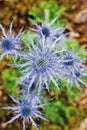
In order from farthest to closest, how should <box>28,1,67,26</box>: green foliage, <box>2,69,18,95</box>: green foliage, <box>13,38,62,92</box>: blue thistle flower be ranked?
<box>28,1,67,26</box>: green foliage, <box>2,69,18,95</box>: green foliage, <box>13,38,62,92</box>: blue thistle flower

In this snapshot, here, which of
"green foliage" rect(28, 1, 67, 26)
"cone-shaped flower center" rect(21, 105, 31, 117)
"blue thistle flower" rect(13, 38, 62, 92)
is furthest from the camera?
"green foliage" rect(28, 1, 67, 26)

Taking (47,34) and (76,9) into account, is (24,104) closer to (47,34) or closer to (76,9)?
(47,34)

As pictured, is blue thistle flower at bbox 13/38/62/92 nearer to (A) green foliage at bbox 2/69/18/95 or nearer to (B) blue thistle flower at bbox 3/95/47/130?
(B) blue thistle flower at bbox 3/95/47/130

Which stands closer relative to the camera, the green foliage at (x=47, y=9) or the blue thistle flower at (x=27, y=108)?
the blue thistle flower at (x=27, y=108)

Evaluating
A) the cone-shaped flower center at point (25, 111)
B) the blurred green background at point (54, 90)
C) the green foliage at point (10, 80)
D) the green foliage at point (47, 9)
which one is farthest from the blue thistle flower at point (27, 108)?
the green foliage at point (47, 9)

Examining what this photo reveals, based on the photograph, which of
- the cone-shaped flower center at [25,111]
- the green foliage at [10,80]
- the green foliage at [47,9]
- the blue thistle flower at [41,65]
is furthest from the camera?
the green foliage at [47,9]

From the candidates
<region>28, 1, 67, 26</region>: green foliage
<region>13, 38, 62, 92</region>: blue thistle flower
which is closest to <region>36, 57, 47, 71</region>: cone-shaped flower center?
<region>13, 38, 62, 92</region>: blue thistle flower

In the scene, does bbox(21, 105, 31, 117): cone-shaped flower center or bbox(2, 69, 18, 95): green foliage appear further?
bbox(2, 69, 18, 95): green foliage

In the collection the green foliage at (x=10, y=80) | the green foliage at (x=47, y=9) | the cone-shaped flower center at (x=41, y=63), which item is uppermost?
the green foliage at (x=47, y=9)

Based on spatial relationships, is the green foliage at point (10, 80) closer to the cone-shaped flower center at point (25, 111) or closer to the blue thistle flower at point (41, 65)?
the cone-shaped flower center at point (25, 111)
